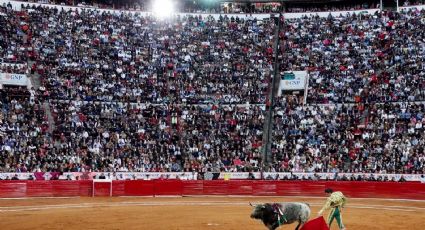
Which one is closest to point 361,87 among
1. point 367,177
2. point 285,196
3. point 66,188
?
point 367,177

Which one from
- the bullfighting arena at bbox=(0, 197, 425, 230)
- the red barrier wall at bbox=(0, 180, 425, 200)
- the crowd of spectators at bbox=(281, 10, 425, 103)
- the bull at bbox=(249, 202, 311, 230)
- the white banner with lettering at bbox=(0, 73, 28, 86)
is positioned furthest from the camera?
the crowd of spectators at bbox=(281, 10, 425, 103)

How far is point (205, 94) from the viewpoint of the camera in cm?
4519

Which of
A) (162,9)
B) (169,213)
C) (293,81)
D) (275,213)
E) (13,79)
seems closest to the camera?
(275,213)

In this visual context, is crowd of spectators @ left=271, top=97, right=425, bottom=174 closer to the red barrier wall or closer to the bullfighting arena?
the red barrier wall

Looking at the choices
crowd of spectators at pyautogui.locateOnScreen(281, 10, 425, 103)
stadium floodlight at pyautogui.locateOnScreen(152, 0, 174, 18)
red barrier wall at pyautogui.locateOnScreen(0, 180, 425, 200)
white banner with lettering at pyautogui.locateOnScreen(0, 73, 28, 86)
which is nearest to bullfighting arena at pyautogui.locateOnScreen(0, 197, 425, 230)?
red barrier wall at pyautogui.locateOnScreen(0, 180, 425, 200)

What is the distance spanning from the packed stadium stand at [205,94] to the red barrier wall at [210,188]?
277 cm

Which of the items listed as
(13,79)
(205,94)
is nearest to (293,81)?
(205,94)

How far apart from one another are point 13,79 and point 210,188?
61.1 ft

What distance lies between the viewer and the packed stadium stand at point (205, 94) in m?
37.4

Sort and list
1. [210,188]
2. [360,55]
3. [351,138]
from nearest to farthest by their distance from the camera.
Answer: [210,188], [351,138], [360,55]

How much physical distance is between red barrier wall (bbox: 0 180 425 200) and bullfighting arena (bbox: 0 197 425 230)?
51.9 inches

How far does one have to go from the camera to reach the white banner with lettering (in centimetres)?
4169

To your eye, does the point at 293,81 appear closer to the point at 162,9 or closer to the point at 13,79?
the point at 162,9

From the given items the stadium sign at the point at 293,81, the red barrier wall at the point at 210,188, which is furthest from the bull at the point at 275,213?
the stadium sign at the point at 293,81
